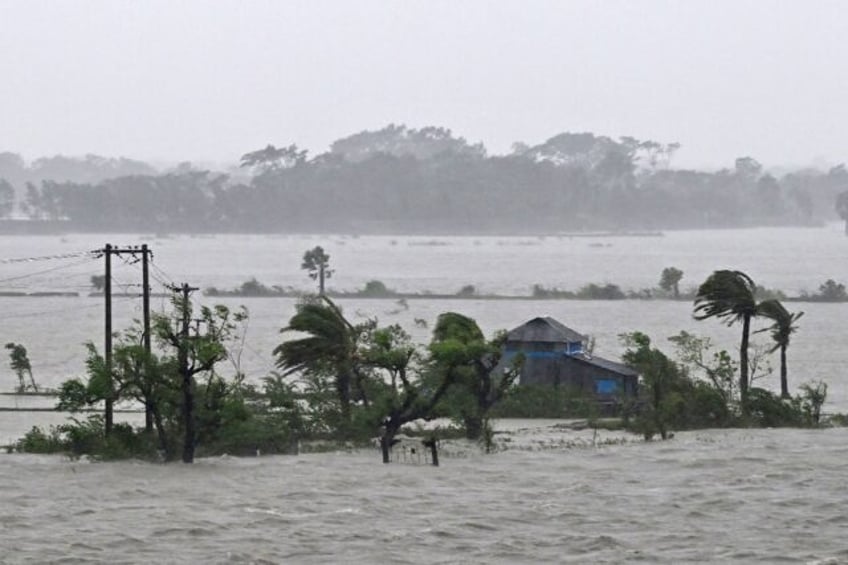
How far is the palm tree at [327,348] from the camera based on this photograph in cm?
3300

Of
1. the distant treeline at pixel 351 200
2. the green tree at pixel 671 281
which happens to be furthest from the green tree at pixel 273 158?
the green tree at pixel 671 281

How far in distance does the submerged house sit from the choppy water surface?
5.70 metres

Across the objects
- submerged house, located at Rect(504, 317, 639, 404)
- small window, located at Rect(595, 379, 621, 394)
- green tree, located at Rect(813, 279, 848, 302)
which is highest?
green tree, located at Rect(813, 279, 848, 302)

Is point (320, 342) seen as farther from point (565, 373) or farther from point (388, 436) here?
point (565, 373)

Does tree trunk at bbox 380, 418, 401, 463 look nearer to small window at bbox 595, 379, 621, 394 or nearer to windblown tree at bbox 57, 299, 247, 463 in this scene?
windblown tree at bbox 57, 299, 247, 463

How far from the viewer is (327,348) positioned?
109 ft

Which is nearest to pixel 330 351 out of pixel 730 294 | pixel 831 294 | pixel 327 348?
pixel 327 348

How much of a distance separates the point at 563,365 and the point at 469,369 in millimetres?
5991

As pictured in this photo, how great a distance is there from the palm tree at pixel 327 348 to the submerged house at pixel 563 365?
17.1ft

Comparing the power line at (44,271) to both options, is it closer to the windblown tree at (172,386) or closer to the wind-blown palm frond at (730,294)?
the wind-blown palm frond at (730,294)

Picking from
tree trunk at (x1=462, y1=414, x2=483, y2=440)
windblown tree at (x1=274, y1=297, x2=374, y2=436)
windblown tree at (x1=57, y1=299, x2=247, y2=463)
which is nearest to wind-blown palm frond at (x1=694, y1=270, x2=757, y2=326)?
tree trunk at (x1=462, y1=414, x2=483, y2=440)

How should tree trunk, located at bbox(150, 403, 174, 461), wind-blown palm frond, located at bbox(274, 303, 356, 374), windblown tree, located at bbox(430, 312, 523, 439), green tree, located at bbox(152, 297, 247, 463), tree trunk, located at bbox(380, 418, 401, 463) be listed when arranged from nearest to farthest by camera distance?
1. green tree, located at bbox(152, 297, 247, 463)
2. tree trunk, located at bbox(150, 403, 174, 461)
3. tree trunk, located at bbox(380, 418, 401, 463)
4. windblown tree, located at bbox(430, 312, 523, 439)
5. wind-blown palm frond, located at bbox(274, 303, 356, 374)

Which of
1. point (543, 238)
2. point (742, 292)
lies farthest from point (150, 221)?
point (742, 292)

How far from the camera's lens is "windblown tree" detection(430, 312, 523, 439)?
103 feet
